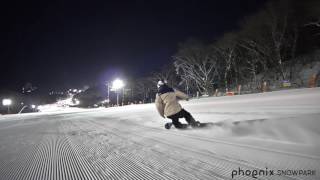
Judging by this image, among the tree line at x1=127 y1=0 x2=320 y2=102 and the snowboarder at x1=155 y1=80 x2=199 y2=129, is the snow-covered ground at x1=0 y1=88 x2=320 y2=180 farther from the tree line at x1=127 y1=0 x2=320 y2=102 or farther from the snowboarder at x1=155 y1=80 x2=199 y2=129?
the tree line at x1=127 y1=0 x2=320 y2=102

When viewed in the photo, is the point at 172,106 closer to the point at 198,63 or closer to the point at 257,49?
the point at 257,49

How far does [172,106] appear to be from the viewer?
881 cm

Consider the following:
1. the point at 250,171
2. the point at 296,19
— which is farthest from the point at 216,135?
the point at 296,19

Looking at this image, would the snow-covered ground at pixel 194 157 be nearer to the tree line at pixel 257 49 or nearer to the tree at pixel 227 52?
the tree line at pixel 257 49

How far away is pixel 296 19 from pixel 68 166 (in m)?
41.3

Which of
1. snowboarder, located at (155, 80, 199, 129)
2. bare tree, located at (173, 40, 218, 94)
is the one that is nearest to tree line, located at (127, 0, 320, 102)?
bare tree, located at (173, 40, 218, 94)

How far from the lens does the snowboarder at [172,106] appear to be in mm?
8812

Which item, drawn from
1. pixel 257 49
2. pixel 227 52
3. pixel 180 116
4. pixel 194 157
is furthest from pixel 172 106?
pixel 227 52

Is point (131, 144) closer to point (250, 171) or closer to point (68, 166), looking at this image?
point (68, 166)

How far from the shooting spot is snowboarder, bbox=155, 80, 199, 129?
8812 millimetres

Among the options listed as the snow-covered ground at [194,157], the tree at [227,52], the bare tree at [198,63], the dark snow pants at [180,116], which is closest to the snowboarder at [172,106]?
the dark snow pants at [180,116]

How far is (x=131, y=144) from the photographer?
261 inches

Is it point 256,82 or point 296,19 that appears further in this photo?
point 256,82

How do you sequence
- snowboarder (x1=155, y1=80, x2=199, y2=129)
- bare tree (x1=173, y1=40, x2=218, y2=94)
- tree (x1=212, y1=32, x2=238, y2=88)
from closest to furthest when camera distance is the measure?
snowboarder (x1=155, y1=80, x2=199, y2=129), tree (x1=212, y1=32, x2=238, y2=88), bare tree (x1=173, y1=40, x2=218, y2=94)
